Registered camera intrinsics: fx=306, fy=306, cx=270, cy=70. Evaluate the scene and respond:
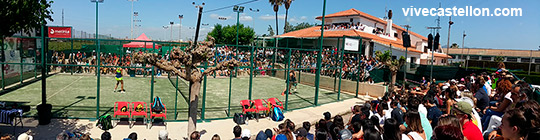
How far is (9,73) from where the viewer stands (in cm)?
1600

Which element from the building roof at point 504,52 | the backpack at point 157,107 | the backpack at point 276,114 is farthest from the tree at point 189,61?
the building roof at point 504,52

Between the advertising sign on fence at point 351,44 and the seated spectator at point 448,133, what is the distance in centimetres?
1220

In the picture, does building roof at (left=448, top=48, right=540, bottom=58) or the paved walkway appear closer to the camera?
the paved walkway

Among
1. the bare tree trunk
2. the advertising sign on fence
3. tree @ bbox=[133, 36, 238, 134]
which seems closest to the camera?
tree @ bbox=[133, 36, 238, 134]

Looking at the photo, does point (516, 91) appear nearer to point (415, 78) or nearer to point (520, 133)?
point (520, 133)

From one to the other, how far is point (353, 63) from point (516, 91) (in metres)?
14.2

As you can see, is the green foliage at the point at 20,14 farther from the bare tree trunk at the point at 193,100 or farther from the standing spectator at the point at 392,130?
the standing spectator at the point at 392,130

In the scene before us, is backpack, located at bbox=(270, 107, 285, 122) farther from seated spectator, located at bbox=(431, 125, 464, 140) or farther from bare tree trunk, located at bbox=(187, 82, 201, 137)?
seated spectator, located at bbox=(431, 125, 464, 140)

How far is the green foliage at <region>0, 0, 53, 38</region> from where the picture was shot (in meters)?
6.00

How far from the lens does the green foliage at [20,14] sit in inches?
236

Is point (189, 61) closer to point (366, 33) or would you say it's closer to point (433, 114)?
point (433, 114)

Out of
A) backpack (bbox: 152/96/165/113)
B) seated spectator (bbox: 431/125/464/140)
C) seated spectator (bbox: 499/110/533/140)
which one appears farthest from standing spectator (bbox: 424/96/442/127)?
backpack (bbox: 152/96/165/113)

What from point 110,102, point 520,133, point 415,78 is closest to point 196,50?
point 520,133

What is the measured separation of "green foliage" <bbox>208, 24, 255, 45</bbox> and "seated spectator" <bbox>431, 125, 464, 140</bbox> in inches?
2422
